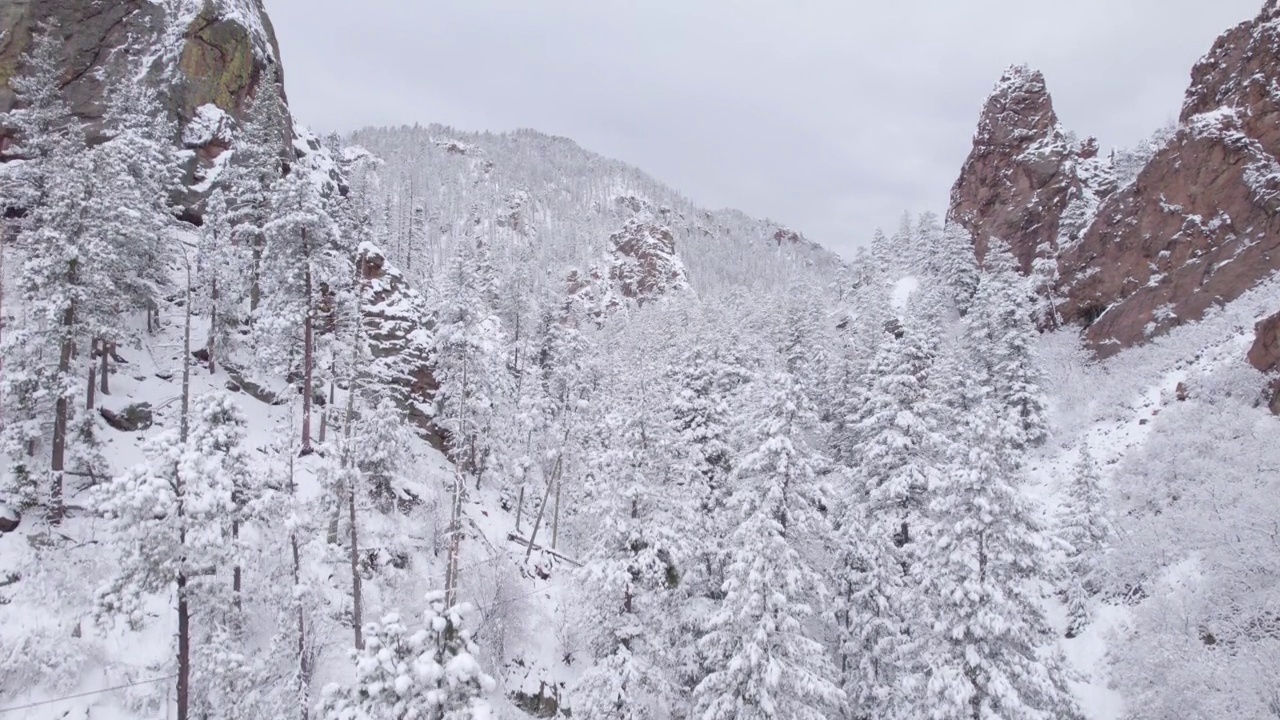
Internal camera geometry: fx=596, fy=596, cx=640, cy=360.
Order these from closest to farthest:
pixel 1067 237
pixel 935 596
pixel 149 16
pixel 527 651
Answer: pixel 935 596 → pixel 527 651 → pixel 149 16 → pixel 1067 237

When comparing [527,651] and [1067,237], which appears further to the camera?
[1067,237]

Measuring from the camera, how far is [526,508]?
3869 centimetres

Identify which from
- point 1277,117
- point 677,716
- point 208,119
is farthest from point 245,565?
point 1277,117

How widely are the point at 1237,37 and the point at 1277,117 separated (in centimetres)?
876

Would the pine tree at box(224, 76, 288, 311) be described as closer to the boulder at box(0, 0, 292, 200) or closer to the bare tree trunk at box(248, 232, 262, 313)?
the bare tree trunk at box(248, 232, 262, 313)

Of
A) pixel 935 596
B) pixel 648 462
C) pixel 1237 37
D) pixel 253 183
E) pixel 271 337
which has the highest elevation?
pixel 1237 37

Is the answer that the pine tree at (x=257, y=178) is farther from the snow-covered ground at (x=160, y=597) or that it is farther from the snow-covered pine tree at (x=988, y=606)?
the snow-covered pine tree at (x=988, y=606)

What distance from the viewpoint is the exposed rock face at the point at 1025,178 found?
55000 millimetres

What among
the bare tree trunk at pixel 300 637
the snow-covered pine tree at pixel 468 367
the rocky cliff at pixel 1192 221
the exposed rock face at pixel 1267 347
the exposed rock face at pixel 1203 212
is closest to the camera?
the bare tree trunk at pixel 300 637

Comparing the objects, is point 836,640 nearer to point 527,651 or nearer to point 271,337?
point 527,651

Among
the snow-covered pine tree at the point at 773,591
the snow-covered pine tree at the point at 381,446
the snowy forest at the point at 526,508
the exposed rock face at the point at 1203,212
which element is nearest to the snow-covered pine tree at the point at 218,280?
the snowy forest at the point at 526,508

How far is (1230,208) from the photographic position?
3722 centimetres

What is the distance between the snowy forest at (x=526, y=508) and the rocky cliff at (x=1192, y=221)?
2.69m

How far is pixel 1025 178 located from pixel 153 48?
2837 inches
